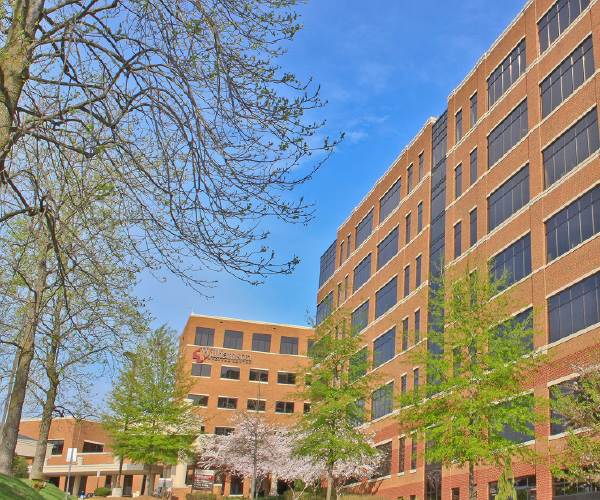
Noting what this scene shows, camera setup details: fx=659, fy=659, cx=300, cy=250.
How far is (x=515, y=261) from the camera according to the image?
33.2m

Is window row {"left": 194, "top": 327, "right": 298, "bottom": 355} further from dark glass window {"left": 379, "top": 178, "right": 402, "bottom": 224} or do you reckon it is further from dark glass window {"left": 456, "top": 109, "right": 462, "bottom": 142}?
dark glass window {"left": 456, "top": 109, "right": 462, "bottom": 142}

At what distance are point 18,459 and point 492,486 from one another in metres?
44.0

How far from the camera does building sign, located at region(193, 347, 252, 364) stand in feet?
225

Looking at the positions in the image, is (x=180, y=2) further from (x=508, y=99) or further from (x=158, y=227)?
(x=508, y=99)

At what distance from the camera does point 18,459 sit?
58.6 metres

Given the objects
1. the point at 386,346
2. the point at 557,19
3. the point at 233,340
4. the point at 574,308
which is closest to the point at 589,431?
the point at 574,308

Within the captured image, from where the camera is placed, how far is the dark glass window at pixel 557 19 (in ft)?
102

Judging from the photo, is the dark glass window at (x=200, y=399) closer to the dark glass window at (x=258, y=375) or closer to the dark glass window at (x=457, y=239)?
the dark glass window at (x=258, y=375)

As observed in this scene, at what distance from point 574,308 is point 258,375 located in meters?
46.4

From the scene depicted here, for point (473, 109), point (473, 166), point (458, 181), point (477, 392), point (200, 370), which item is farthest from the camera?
point (200, 370)

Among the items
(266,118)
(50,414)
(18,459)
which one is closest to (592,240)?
(266,118)

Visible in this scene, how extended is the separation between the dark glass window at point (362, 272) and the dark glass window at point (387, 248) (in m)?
2.18

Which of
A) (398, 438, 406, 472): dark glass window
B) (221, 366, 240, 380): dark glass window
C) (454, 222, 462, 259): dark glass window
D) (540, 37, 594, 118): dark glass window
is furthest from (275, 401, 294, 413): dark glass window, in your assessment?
(540, 37, 594, 118): dark glass window

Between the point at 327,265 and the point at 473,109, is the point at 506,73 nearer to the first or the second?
the point at 473,109
